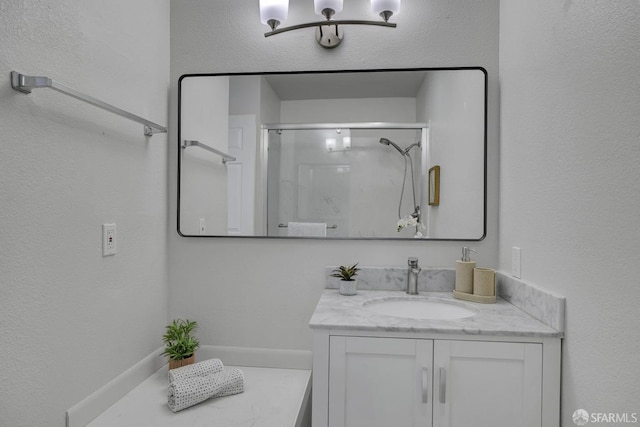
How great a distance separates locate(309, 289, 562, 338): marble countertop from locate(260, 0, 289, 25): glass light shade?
1.22 m

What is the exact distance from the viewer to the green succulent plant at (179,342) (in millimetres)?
1547

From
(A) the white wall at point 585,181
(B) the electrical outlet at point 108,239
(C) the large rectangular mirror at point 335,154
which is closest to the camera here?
(A) the white wall at point 585,181

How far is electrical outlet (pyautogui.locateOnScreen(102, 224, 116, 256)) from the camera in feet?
4.26

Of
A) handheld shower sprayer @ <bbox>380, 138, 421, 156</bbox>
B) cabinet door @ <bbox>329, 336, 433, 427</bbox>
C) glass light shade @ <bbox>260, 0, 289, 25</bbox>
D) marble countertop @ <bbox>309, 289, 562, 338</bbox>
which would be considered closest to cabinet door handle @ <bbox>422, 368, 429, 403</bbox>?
cabinet door @ <bbox>329, 336, 433, 427</bbox>

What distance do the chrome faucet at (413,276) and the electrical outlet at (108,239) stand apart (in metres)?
1.16

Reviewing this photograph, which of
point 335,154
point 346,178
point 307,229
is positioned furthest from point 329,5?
point 307,229

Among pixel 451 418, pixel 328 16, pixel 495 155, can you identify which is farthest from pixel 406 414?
pixel 328 16

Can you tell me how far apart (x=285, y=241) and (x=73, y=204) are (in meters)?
0.85

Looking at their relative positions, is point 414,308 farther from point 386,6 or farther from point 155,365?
point 386,6

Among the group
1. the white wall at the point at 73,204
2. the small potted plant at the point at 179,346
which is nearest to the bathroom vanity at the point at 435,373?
the small potted plant at the point at 179,346

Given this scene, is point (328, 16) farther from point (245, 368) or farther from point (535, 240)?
point (245, 368)

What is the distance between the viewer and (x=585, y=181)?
39.7 inches

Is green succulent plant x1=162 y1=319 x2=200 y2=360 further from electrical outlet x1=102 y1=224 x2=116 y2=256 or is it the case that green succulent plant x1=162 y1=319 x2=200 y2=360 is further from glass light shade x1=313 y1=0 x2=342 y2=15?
glass light shade x1=313 y1=0 x2=342 y2=15

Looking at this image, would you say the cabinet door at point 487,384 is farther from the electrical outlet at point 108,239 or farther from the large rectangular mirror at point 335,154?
the electrical outlet at point 108,239
